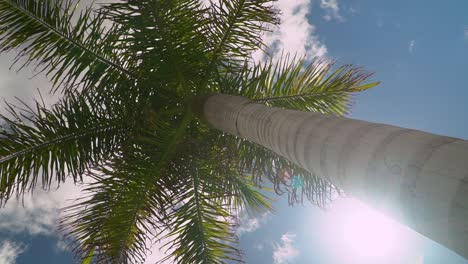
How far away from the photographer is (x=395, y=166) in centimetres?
159

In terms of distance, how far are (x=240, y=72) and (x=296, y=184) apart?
2206 mm

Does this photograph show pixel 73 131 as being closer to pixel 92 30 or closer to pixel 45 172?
pixel 45 172

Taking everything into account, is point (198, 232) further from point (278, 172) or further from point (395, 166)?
point (395, 166)

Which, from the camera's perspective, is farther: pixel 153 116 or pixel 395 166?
pixel 153 116

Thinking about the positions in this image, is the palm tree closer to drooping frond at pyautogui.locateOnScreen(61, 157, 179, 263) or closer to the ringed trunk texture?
drooping frond at pyautogui.locateOnScreen(61, 157, 179, 263)

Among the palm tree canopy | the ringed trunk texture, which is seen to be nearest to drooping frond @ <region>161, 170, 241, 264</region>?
the palm tree canopy

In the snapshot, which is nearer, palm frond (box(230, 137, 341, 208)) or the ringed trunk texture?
the ringed trunk texture

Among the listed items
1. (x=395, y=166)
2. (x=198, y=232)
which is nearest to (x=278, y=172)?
(x=198, y=232)

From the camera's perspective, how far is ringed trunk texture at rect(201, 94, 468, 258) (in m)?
1.28

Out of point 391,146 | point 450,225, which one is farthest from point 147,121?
point 450,225

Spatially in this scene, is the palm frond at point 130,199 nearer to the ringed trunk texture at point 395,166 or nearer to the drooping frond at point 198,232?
the drooping frond at point 198,232

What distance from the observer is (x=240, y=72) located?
245 inches

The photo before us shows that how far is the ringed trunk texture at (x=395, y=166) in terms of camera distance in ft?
4.21

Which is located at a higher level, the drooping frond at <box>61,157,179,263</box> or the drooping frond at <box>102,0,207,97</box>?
the drooping frond at <box>102,0,207,97</box>
